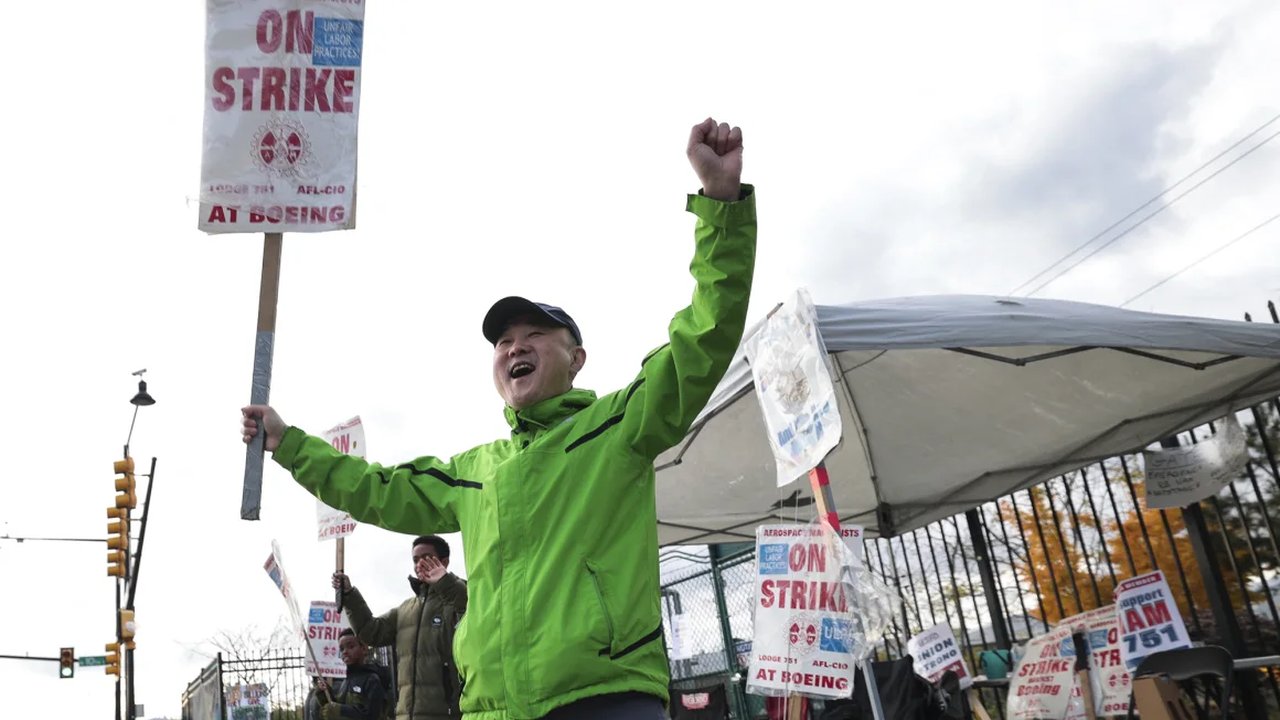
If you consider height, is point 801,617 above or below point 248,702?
below

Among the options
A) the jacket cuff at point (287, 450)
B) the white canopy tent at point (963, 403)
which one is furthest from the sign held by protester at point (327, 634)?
the jacket cuff at point (287, 450)

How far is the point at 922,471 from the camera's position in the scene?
7949mm

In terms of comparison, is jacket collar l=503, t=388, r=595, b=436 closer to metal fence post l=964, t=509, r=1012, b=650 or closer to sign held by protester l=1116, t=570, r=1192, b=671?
sign held by protester l=1116, t=570, r=1192, b=671

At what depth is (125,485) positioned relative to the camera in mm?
19125

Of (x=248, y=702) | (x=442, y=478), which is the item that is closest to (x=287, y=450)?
(x=442, y=478)

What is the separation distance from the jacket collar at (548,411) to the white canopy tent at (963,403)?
100 inches

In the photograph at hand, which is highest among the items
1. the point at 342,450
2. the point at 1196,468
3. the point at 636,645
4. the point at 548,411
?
the point at 342,450

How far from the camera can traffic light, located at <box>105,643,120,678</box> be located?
21.9 m

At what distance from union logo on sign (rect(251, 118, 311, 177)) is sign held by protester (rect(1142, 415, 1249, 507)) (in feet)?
21.8

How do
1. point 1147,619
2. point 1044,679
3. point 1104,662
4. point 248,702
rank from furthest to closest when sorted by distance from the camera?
point 248,702 < point 1044,679 < point 1104,662 < point 1147,619

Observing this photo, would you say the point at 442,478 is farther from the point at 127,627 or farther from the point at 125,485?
the point at 127,627

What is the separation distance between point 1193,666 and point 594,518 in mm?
4599

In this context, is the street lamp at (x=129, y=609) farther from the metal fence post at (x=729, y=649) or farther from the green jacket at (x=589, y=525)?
the green jacket at (x=589, y=525)

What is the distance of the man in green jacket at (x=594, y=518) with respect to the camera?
6.22 feet
